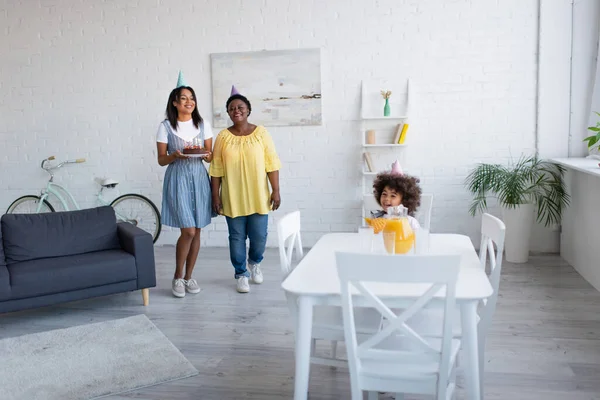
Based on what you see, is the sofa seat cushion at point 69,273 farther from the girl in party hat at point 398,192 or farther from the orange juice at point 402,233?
the orange juice at point 402,233

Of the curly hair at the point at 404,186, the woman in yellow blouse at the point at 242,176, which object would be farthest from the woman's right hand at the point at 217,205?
the curly hair at the point at 404,186

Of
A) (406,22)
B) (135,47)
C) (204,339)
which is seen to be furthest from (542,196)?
(135,47)

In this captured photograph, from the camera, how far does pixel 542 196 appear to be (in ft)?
17.2

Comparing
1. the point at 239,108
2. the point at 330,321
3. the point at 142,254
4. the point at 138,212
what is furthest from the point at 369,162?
the point at 330,321

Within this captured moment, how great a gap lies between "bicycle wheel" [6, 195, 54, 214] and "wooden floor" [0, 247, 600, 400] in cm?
207

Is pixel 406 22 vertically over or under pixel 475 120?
over

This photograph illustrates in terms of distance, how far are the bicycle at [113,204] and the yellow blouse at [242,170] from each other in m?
2.01

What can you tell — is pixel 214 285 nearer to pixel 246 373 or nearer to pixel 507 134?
pixel 246 373

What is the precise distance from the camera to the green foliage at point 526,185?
5.09m

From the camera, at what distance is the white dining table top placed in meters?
1.98

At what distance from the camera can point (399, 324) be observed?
6.25 feet

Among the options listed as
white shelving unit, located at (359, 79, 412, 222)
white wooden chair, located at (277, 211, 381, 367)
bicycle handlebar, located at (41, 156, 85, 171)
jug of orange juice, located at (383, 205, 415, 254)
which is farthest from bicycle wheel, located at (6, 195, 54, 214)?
jug of orange juice, located at (383, 205, 415, 254)

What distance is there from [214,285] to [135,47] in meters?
2.78

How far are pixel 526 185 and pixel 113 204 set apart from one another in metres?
4.10
